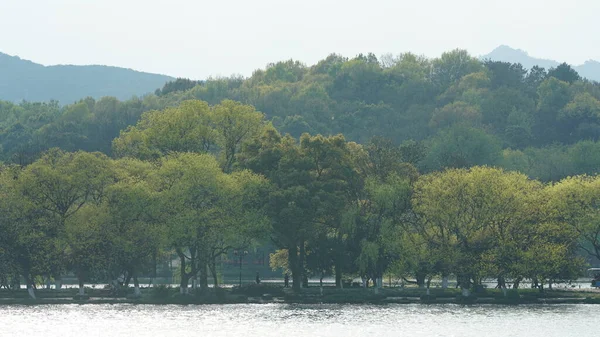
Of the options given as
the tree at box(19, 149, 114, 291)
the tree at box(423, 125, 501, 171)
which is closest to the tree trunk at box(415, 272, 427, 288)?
the tree at box(19, 149, 114, 291)

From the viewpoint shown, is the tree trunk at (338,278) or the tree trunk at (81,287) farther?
the tree trunk at (338,278)

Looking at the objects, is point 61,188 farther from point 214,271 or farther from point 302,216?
point 302,216

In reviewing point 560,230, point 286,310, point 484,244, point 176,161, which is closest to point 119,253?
point 176,161

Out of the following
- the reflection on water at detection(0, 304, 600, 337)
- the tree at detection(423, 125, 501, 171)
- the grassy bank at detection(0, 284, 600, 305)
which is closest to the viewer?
the reflection on water at detection(0, 304, 600, 337)

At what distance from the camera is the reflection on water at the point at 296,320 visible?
7331cm

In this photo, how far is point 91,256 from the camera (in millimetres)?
100188

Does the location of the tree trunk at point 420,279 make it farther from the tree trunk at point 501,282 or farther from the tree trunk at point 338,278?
the tree trunk at point 338,278

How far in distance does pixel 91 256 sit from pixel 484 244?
3669cm

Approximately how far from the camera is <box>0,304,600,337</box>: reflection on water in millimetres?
73312

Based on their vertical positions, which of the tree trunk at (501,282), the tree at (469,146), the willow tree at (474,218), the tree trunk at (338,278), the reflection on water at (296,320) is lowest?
the reflection on water at (296,320)

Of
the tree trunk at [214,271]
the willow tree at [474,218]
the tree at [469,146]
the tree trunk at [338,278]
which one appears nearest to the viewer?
the willow tree at [474,218]

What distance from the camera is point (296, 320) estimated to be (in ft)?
→ 267

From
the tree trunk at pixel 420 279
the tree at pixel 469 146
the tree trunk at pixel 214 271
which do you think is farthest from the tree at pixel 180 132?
the tree at pixel 469 146

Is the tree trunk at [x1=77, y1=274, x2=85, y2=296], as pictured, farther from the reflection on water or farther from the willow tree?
the willow tree
